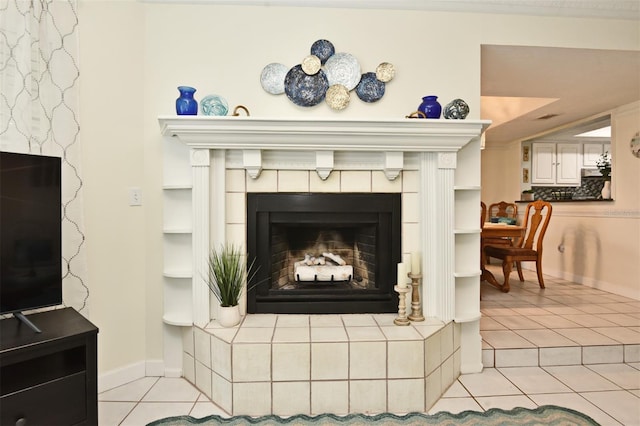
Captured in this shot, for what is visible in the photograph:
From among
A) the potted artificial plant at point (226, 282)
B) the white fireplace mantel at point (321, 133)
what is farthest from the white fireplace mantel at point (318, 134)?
the potted artificial plant at point (226, 282)

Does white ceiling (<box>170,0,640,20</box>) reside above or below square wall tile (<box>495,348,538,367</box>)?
above

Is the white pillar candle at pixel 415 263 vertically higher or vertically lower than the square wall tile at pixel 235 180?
lower

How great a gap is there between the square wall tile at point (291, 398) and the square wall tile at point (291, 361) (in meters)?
0.03

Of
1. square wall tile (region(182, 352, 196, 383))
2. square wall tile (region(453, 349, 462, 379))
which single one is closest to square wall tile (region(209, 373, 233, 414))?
square wall tile (region(182, 352, 196, 383))

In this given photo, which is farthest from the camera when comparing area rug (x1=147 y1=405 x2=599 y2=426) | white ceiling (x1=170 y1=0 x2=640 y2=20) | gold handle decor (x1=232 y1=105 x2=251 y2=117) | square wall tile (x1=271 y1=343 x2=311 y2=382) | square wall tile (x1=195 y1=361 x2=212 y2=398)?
white ceiling (x1=170 y1=0 x2=640 y2=20)

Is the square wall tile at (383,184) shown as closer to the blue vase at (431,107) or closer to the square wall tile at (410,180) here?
the square wall tile at (410,180)

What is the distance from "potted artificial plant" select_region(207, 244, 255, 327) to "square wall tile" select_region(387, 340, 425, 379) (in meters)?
0.87

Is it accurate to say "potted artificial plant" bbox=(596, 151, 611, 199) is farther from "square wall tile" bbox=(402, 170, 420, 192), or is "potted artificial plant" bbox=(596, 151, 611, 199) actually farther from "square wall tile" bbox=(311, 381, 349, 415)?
"square wall tile" bbox=(311, 381, 349, 415)

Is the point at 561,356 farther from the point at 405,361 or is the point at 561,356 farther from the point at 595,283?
the point at 595,283

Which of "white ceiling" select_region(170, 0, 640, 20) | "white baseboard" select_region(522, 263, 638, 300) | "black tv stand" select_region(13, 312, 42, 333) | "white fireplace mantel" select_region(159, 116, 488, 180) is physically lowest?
"white baseboard" select_region(522, 263, 638, 300)

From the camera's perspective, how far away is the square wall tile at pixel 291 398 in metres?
1.78

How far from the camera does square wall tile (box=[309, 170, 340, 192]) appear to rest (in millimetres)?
2197

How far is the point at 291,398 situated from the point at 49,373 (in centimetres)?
104

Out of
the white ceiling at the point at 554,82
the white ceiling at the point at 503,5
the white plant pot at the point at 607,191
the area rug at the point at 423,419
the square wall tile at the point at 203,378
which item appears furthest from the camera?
the white plant pot at the point at 607,191
